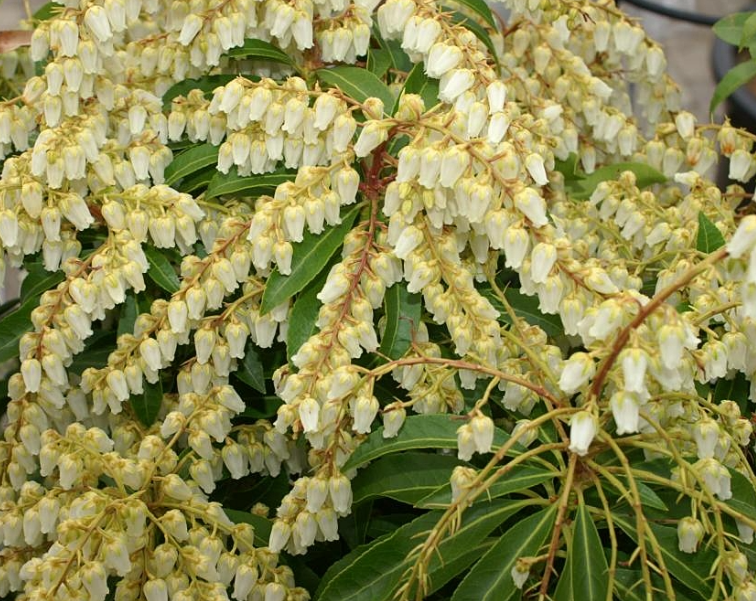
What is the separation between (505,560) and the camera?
5.28 feet

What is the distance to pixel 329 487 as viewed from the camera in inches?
63.2

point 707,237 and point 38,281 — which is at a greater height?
point 707,237

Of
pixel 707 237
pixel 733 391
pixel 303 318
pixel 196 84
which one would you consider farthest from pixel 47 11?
pixel 733 391

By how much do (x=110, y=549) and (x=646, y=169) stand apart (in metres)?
1.21

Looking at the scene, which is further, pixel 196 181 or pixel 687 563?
pixel 196 181

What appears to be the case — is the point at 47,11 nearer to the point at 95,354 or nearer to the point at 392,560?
the point at 95,354

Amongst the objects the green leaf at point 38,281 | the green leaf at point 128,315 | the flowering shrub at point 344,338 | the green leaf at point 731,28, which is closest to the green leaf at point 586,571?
the flowering shrub at point 344,338

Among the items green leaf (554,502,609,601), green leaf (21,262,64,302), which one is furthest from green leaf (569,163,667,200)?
green leaf (21,262,64,302)

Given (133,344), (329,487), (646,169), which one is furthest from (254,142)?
(646,169)

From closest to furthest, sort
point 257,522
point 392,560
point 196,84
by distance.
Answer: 1. point 392,560
2. point 257,522
3. point 196,84

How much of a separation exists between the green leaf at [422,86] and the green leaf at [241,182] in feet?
0.77

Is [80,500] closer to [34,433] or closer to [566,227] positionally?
[34,433]

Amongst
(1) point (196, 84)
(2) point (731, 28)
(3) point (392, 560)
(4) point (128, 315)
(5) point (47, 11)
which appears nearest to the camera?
(3) point (392, 560)

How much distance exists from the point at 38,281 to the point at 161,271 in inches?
10.1
